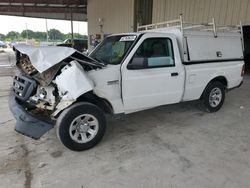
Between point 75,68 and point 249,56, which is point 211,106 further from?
point 249,56

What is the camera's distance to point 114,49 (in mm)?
4621

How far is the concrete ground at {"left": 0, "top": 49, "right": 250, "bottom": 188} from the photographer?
2.99 metres

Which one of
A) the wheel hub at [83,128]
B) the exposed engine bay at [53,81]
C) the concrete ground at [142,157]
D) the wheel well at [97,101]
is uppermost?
the exposed engine bay at [53,81]

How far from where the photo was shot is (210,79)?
17.6ft

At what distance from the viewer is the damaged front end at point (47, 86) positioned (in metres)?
3.43

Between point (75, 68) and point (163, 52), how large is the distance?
1866 millimetres

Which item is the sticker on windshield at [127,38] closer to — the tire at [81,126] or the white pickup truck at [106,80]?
the white pickup truck at [106,80]

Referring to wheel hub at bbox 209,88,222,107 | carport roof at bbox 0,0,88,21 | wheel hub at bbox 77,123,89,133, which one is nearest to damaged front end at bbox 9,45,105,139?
wheel hub at bbox 77,123,89,133

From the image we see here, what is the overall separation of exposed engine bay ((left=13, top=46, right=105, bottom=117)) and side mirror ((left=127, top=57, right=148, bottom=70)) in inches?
19.8

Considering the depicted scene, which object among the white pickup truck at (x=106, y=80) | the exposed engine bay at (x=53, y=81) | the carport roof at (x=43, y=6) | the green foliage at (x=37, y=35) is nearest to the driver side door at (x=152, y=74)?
the white pickup truck at (x=106, y=80)

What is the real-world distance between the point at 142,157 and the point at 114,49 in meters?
2.12

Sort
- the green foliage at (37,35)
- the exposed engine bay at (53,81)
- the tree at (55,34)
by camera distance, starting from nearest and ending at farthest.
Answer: the exposed engine bay at (53,81) → the green foliage at (37,35) → the tree at (55,34)

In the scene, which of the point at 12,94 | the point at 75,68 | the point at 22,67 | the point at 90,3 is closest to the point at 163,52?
the point at 75,68

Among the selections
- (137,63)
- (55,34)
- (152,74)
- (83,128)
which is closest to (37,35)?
(55,34)
